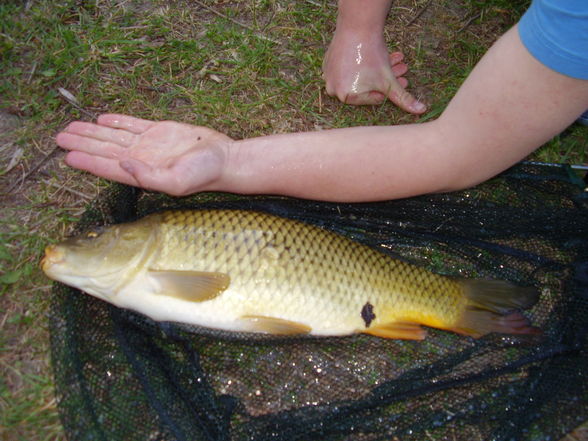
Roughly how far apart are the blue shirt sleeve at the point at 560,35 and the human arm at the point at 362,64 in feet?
2.75

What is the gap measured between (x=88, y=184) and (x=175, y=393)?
3.04 ft

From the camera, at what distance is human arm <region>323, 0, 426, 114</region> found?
2061 millimetres

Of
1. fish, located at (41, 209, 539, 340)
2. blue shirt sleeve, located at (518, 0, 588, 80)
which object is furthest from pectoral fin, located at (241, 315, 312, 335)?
blue shirt sleeve, located at (518, 0, 588, 80)

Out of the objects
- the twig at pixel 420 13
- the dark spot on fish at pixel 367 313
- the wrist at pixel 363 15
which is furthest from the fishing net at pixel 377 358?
the twig at pixel 420 13

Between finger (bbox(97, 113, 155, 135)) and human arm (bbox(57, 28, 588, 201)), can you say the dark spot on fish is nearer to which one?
human arm (bbox(57, 28, 588, 201))

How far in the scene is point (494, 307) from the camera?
172 centimetres

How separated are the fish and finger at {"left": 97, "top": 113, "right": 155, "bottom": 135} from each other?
1.32 ft

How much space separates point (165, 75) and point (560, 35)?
5.04ft

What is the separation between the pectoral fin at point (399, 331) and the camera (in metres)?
1.64

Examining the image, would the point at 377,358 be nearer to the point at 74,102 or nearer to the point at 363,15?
the point at 363,15

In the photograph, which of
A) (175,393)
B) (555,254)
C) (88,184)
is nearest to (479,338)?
(555,254)

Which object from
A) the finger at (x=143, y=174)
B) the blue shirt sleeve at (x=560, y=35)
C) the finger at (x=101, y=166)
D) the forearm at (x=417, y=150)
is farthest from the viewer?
the finger at (x=101, y=166)

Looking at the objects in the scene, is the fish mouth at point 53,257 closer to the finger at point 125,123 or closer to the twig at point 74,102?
the finger at point 125,123

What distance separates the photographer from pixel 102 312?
1.64 meters
